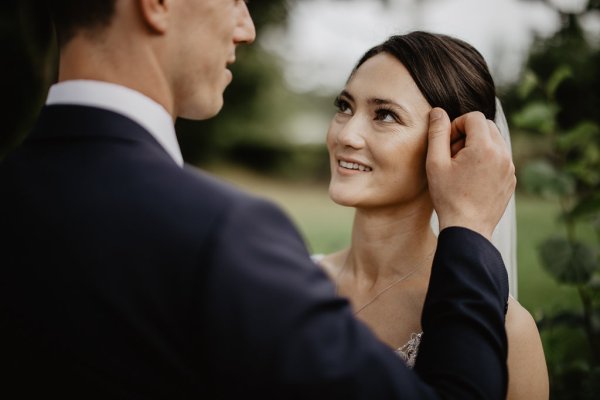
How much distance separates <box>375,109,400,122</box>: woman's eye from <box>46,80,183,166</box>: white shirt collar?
4.39 feet

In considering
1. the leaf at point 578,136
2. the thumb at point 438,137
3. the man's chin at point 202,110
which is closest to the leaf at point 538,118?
the leaf at point 578,136

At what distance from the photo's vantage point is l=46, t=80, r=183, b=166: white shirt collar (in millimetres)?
1228

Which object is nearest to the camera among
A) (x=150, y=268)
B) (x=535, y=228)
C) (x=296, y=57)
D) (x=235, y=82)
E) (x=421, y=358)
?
(x=150, y=268)

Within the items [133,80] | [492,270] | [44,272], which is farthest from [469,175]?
[44,272]

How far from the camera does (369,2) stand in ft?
25.4

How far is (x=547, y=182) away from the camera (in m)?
3.30

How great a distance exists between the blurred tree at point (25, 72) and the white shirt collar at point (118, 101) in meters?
3.01

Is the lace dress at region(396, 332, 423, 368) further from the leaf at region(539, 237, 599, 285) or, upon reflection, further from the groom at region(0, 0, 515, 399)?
the leaf at region(539, 237, 599, 285)

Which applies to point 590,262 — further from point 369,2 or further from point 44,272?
point 369,2

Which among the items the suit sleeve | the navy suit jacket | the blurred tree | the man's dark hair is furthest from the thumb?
the blurred tree

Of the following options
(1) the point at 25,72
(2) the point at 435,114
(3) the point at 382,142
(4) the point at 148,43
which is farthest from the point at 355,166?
(1) the point at 25,72

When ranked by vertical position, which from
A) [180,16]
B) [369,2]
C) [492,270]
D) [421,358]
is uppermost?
[369,2]

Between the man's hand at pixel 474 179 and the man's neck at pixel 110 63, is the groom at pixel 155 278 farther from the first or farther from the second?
the man's hand at pixel 474 179

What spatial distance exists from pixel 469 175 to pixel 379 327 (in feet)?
3.12
